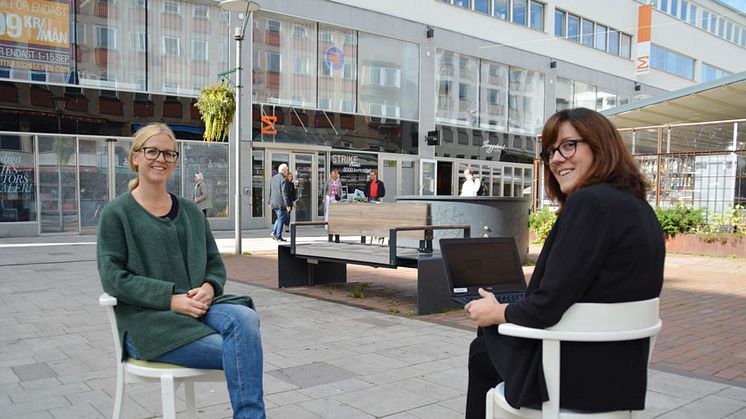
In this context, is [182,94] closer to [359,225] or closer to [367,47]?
[367,47]

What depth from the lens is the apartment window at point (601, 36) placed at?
104ft

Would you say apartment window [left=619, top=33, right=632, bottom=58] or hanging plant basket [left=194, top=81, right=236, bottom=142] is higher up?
apartment window [left=619, top=33, right=632, bottom=58]

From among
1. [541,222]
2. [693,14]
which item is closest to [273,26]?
[541,222]

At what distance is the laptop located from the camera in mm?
2527

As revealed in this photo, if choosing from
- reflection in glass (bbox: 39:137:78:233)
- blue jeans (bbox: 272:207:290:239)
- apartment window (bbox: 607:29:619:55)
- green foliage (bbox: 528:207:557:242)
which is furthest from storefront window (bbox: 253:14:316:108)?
apartment window (bbox: 607:29:619:55)

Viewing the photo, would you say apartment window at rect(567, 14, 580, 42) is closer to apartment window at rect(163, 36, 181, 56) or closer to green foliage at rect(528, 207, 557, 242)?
green foliage at rect(528, 207, 557, 242)

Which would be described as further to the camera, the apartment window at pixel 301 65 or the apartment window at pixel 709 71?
the apartment window at pixel 709 71

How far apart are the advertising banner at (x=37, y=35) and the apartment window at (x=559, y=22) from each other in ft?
71.6

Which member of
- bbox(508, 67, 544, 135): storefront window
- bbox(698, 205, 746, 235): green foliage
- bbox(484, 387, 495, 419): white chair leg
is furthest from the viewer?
bbox(508, 67, 544, 135): storefront window

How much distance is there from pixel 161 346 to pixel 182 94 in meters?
16.5

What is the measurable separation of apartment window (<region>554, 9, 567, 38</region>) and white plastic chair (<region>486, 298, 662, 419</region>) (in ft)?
97.9

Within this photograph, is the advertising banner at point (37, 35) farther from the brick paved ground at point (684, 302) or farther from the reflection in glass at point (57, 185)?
the brick paved ground at point (684, 302)

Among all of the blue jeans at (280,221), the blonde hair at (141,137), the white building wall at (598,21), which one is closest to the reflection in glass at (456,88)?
the white building wall at (598,21)

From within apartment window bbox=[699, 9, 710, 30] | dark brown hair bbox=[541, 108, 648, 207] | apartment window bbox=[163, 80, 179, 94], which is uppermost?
apartment window bbox=[699, 9, 710, 30]
